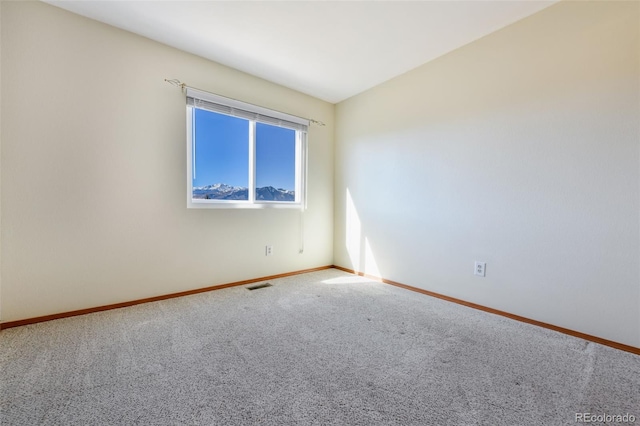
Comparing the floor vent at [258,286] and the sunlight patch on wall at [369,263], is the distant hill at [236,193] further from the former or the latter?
the sunlight patch on wall at [369,263]

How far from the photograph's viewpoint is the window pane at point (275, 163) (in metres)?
3.13

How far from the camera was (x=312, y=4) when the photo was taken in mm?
1950

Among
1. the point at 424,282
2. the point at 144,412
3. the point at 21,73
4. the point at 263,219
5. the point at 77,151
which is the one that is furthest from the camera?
the point at 263,219

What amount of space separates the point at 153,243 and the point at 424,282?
266cm

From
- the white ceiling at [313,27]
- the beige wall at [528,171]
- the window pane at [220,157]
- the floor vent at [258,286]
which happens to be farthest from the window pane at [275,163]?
the beige wall at [528,171]

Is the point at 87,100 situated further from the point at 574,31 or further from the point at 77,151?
the point at 574,31

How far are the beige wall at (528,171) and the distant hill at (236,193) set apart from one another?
1.20 m

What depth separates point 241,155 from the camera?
2.99 m

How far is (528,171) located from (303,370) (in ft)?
7.20

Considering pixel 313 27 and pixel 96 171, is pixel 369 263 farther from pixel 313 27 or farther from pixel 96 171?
pixel 96 171

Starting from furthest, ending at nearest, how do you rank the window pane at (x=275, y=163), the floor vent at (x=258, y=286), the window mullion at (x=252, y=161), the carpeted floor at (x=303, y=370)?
the window pane at (x=275, y=163) → the window mullion at (x=252, y=161) → the floor vent at (x=258, y=286) → the carpeted floor at (x=303, y=370)

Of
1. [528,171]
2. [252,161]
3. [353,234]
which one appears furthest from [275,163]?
[528,171]

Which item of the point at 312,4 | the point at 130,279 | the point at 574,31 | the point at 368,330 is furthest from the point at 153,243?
the point at 574,31

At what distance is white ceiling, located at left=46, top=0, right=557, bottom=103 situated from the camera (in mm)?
1968
